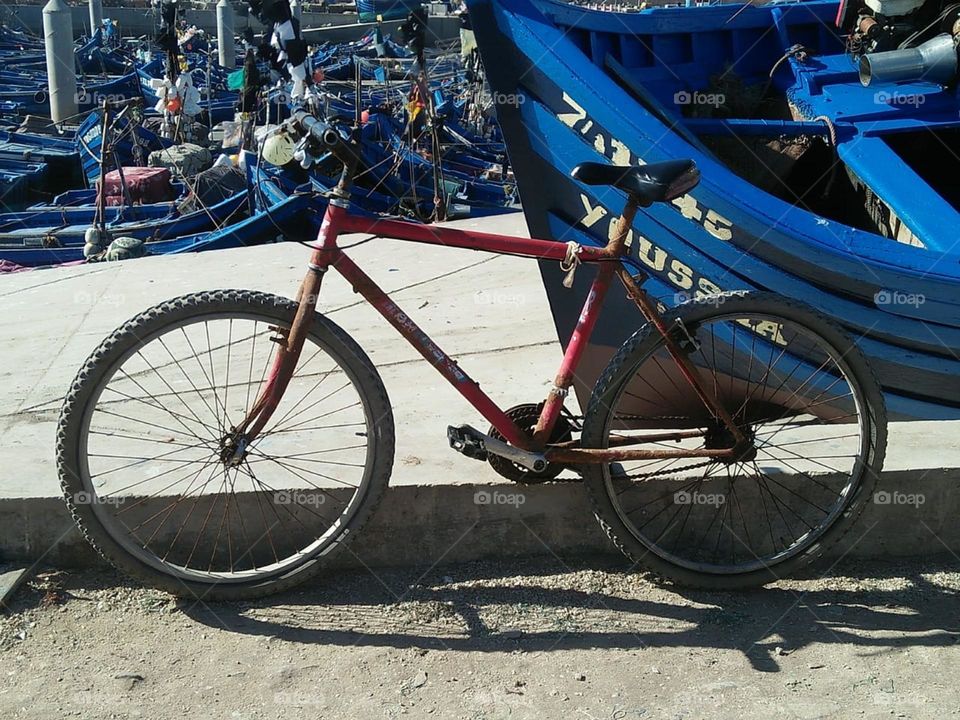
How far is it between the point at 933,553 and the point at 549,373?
6.07 feet

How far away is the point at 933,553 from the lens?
3633mm

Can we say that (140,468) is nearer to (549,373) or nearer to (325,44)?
(549,373)

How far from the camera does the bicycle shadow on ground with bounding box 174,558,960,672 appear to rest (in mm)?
3139

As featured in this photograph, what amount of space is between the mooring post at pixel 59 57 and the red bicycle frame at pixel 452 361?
27119 millimetres

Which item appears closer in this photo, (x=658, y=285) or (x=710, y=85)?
(x=658, y=285)

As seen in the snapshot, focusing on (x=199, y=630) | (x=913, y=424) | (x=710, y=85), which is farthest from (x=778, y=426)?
(x=710, y=85)

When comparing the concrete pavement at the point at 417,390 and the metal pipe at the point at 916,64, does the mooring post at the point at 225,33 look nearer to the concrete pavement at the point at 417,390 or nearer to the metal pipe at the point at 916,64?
the concrete pavement at the point at 417,390

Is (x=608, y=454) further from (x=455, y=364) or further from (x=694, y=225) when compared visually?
(x=694, y=225)

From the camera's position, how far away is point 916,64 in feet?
18.7

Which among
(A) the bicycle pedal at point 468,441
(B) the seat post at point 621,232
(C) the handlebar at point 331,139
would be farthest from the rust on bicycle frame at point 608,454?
(C) the handlebar at point 331,139

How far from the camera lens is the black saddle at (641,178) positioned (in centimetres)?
308

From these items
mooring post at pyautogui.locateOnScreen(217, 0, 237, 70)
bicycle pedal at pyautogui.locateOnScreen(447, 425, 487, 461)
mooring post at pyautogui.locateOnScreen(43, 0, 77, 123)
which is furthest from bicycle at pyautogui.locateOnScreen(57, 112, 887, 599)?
mooring post at pyautogui.locateOnScreen(217, 0, 237, 70)

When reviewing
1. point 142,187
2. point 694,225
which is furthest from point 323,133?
point 142,187

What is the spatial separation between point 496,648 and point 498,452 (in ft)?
1.97
